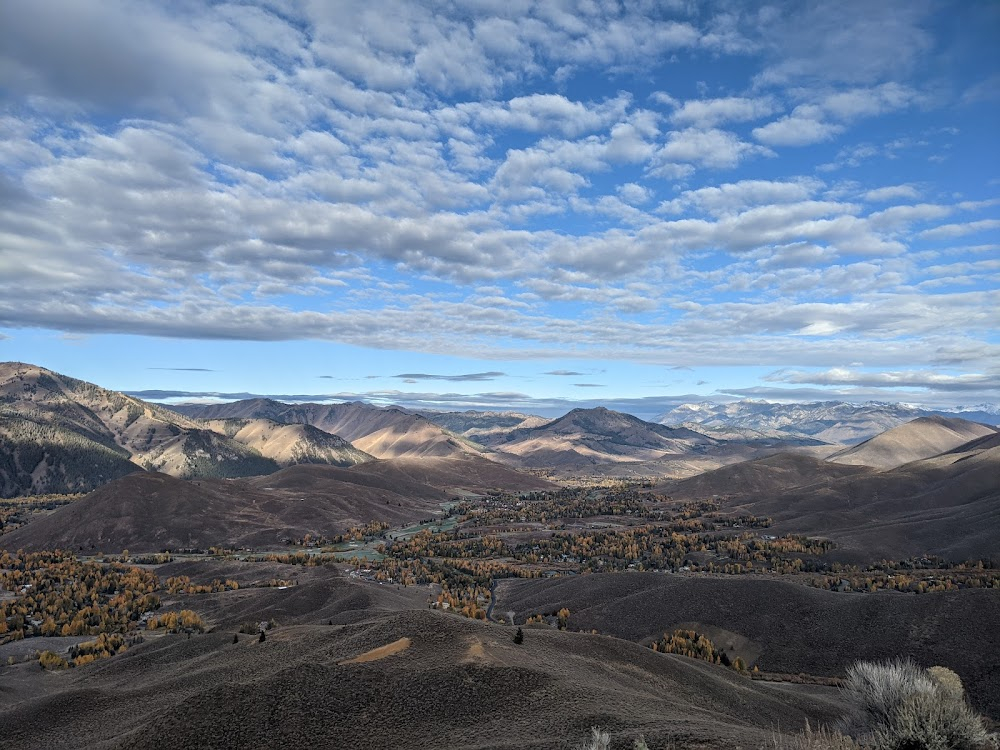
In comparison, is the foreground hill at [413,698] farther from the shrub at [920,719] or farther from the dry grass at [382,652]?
the shrub at [920,719]

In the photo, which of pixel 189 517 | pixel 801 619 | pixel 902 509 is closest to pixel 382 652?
pixel 801 619

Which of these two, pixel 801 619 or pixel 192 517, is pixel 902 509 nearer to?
pixel 801 619

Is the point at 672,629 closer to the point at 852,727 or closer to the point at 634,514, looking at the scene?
the point at 852,727

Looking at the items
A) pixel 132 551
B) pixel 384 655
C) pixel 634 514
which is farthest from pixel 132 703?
pixel 634 514

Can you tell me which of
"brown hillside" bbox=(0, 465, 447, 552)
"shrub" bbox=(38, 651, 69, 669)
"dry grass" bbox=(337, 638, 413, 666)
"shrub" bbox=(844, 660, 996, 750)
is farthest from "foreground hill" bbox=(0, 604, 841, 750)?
"brown hillside" bbox=(0, 465, 447, 552)

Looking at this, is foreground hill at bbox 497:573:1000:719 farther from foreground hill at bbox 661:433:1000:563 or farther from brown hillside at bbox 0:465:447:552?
brown hillside at bbox 0:465:447:552

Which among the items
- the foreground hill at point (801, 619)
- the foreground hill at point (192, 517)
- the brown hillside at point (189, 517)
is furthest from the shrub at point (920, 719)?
the brown hillside at point (189, 517)
